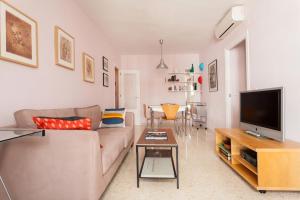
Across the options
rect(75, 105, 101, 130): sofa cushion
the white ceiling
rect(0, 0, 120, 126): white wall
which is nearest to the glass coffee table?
→ rect(75, 105, 101, 130): sofa cushion

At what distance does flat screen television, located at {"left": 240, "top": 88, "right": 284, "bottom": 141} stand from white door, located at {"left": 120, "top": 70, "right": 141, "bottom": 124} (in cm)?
414

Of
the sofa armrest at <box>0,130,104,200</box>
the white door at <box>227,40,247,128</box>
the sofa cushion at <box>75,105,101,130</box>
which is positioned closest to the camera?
the sofa armrest at <box>0,130,104,200</box>

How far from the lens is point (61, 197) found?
1.25 m

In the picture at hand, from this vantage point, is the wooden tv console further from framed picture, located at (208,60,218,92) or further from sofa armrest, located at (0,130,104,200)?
framed picture, located at (208,60,218,92)

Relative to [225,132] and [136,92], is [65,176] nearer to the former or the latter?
[225,132]

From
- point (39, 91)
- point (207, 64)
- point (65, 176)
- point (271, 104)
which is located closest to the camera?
point (65, 176)

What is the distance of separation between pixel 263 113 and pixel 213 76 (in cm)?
276

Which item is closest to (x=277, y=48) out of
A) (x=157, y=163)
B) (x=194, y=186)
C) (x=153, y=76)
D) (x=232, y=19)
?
(x=232, y=19)

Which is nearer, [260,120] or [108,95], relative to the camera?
[260,120]

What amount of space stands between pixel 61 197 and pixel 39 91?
1.25 metres

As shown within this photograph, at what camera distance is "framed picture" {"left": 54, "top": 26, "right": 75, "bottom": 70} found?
2250 mm

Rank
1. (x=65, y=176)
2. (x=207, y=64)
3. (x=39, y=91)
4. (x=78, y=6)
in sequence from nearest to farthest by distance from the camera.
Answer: (x=65, y=176) < (x=39, y=91) < (x=78, y=6) < (x=207, y=64)

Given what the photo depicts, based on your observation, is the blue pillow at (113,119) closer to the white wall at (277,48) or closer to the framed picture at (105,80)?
the framed picture at (105,80)

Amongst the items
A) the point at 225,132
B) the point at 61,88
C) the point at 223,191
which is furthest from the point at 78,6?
the point at 223,191
